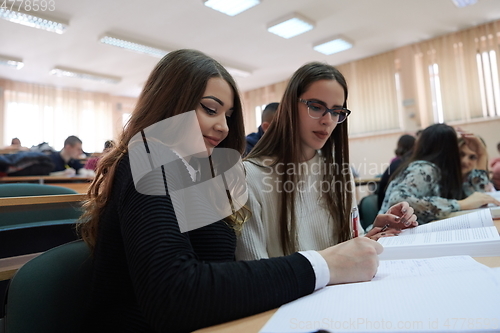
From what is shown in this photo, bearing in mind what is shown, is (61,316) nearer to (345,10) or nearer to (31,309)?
(31,309)

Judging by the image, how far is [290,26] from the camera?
15.3ft

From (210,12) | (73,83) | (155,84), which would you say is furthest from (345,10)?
(73,83)

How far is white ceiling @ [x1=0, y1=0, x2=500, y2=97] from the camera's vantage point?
4168mm

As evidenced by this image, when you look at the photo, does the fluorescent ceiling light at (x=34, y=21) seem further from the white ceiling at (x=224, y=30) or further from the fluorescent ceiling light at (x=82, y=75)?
the fluorescent ceiling light at (x=82, y=75)

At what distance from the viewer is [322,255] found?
0.58 metres

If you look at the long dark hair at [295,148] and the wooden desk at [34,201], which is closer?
the wooden desk at [34,201]

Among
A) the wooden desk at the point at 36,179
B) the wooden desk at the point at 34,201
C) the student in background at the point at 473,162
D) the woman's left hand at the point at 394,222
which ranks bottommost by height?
the woman's left hand at the point at 394,222

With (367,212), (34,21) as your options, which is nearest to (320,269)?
(367,212)

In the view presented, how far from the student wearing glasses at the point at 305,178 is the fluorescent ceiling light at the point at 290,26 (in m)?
3.46

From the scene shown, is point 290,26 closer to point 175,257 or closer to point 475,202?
point 475,202

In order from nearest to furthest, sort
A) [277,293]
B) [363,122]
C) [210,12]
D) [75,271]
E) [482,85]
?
[277,293]
[75,271]
[210,12]
[482,85]
[363,122]

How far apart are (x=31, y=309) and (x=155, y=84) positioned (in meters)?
0.53

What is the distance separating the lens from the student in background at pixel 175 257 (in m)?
0.49

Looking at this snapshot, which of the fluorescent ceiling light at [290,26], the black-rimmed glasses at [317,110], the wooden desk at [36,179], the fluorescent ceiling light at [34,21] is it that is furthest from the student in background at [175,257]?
the fluorescent ceiling light at [34,21]
